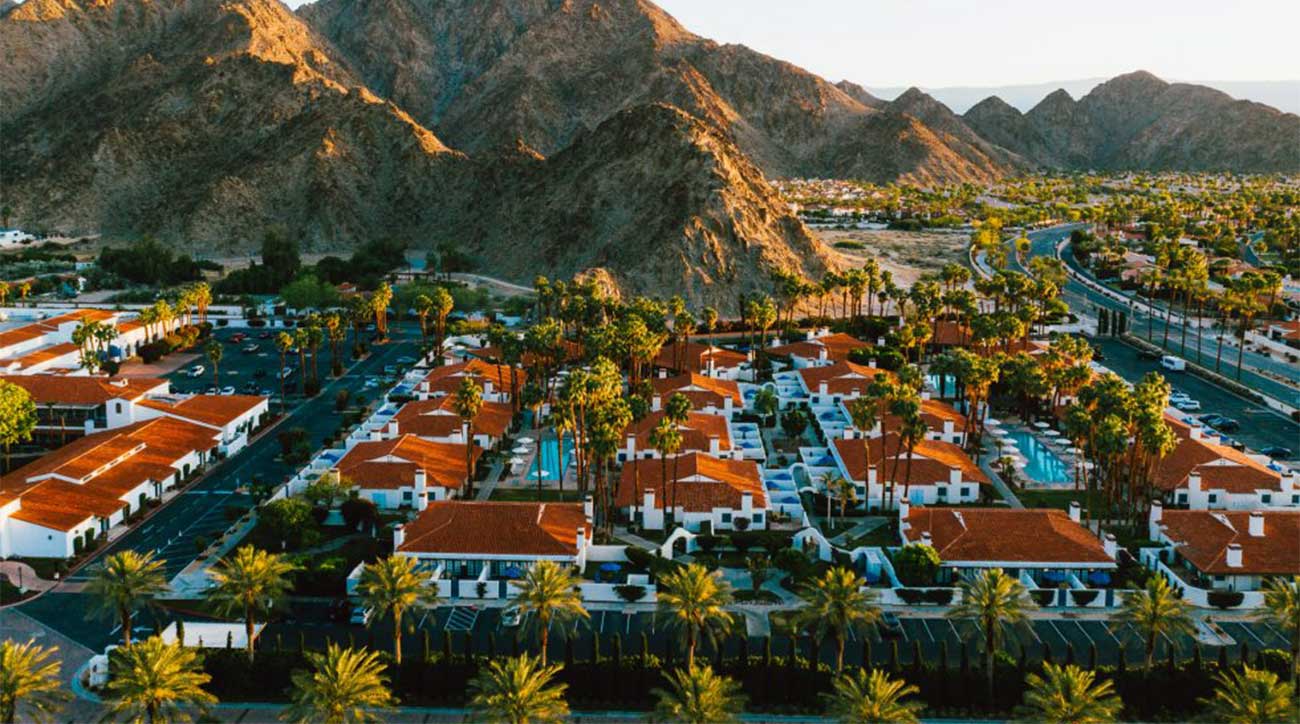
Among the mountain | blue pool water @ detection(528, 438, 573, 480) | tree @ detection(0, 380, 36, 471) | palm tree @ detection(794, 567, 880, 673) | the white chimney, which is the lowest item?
blue pool water @ detection(528, 438, 573, 480)

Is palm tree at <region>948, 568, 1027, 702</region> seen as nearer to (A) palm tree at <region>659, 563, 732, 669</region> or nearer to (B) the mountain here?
(A) palm tree at <region>659, 563, 732, 669</region>

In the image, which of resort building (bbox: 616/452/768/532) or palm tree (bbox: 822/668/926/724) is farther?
resort building (bbox: 616/452/768/532)

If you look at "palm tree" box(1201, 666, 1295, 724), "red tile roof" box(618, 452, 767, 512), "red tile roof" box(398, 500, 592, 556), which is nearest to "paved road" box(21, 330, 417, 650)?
"red tile roof" box(398, 500, 592, 556)

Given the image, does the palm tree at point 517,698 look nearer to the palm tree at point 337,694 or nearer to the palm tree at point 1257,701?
the palm tree at point 337,694

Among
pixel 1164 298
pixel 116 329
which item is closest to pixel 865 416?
pixel 116 329

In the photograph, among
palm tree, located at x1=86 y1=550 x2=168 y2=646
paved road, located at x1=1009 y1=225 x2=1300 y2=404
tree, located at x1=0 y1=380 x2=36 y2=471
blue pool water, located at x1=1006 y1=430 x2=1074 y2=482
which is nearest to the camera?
palm tree, located at x1=86 y1=550 x2=168 y2=646

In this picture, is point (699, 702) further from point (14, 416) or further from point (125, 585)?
point (14, 416)

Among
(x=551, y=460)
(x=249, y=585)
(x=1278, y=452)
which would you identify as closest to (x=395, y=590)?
(x=249, y=585)
